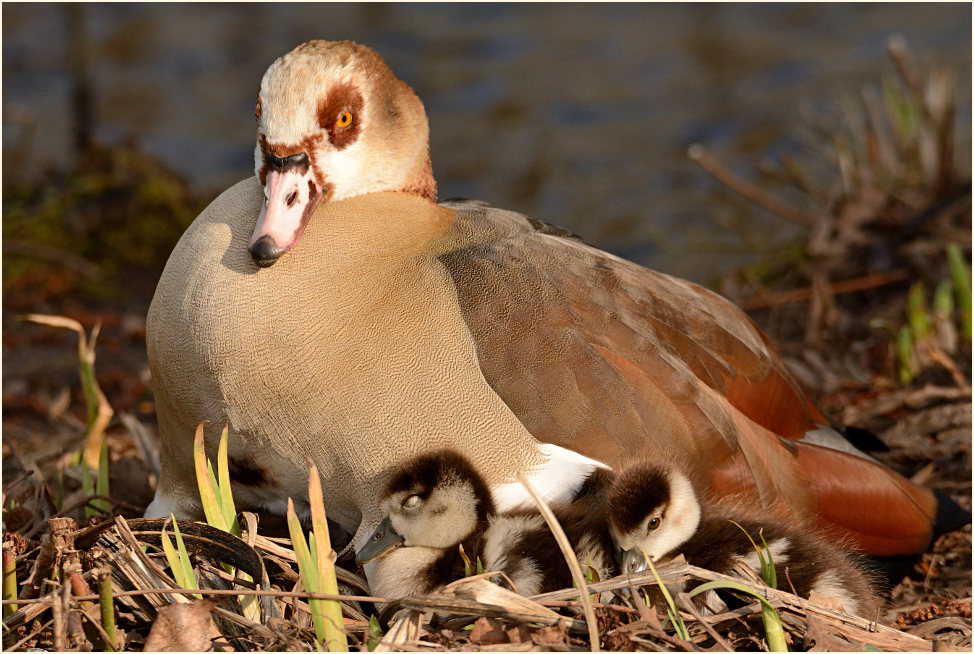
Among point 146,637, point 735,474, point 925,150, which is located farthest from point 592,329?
point 925,150

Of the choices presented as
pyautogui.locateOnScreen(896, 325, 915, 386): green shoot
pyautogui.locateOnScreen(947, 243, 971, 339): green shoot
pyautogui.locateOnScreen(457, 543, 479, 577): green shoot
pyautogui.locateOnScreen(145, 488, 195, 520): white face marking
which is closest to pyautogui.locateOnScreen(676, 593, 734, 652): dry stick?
pyautogui.locateOnScreen(457, 543, 479, 577): green shoot

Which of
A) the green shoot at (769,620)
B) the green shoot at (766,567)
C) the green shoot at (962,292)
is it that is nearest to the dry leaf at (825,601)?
the green shoot at (766,567)

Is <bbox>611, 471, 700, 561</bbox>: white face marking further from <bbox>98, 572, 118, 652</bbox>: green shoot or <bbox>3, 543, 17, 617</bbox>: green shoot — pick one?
<bbox>3, 543, 17, 617</bbox>: green shoot

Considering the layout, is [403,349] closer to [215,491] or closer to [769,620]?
[215,491]

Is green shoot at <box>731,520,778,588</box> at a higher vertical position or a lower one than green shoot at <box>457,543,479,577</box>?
higher

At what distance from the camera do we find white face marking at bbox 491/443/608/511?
2668mm

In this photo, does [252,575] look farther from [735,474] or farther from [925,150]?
[925,150]

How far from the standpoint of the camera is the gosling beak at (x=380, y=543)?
8.41 ft

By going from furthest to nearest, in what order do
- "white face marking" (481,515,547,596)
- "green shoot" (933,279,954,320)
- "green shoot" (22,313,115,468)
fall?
"green shoot" (933,279,954,320) < "green shoot" (22,313,115,468) < "white face marking" (481,515,547,596)

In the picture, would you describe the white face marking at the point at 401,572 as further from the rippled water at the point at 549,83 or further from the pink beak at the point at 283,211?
the rippled water at the point at 549,83

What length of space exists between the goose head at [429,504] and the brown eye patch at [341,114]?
924 millimetres

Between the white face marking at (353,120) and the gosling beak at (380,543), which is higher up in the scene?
the white face marking at (353,120)

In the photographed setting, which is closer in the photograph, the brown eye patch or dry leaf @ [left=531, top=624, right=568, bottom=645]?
dry leaf @ [left=531, top=624, right=568, bottom=645]

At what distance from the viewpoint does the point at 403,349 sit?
2.68 metres
